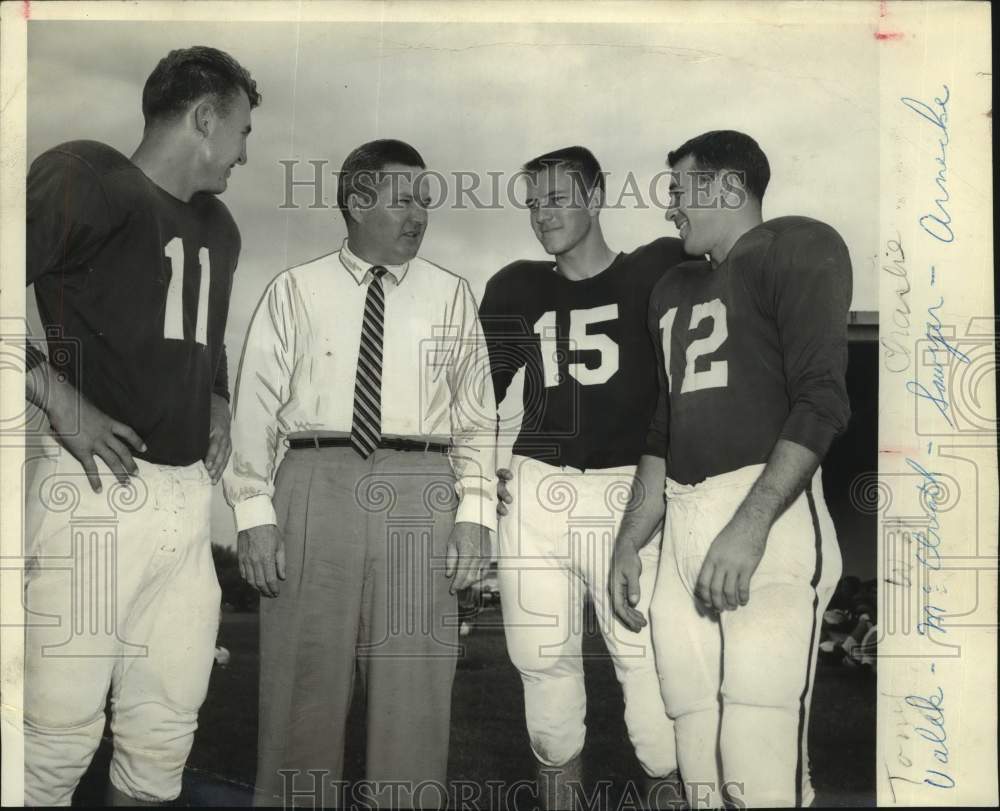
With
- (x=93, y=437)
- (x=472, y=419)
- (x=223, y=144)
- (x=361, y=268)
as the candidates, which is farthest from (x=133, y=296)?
(x=472, y=419)

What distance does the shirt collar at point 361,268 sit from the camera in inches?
129

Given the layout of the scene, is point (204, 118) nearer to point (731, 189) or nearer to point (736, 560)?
point (731, 189)

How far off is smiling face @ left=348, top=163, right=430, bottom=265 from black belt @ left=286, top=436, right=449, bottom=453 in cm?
54

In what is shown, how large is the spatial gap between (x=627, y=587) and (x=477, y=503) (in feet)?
1.62

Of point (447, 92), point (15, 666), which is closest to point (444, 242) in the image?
point (447, 92)

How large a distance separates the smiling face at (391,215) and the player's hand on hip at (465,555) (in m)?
0.81

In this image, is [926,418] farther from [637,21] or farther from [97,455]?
[97,455]

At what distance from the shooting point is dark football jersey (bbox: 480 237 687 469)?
127 inches

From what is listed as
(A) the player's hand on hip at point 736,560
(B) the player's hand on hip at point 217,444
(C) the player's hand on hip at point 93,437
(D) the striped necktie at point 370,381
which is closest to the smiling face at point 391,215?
(D) the striped necktie at point 370,381

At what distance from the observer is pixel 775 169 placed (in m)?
3.28

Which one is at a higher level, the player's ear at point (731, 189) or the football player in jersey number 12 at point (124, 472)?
the player's ear at point (731, 189)

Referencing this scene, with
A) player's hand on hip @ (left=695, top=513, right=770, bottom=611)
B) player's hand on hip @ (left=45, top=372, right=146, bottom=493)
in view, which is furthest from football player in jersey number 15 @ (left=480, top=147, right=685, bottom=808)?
player's hand on hip @ (left=45, top=372, right=146, bottom=493)

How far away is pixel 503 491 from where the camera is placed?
10.7ft

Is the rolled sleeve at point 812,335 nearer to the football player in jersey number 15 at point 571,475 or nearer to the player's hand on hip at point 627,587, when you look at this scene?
the football player in jersey number 15 at point 571,475
